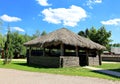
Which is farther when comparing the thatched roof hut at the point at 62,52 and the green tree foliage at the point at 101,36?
the green tree foliage at the point at 101,36

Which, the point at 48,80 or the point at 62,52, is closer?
the point at 48,80

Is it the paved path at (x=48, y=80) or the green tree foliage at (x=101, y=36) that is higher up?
the green tree foliage at (x=101, y=36)

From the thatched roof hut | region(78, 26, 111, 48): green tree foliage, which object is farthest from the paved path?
region(78, 26, 111, 48): green tree foliage

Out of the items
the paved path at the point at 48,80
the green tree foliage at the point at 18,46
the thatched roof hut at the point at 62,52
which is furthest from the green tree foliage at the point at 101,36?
the paved path at the point at 48,80

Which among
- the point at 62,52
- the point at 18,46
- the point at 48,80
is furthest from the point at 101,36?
the point at 48,80

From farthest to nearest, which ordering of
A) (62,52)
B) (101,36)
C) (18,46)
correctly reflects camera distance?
(18,46) → (101,36) → (62,52)

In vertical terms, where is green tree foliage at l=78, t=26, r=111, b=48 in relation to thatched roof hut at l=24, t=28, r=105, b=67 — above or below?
above

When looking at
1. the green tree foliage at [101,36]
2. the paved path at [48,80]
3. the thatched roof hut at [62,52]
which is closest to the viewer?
the paved path at [48,80]

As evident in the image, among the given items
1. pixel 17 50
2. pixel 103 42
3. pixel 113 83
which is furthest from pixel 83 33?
pixel 113 83

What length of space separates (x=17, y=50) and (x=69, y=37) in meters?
33.6

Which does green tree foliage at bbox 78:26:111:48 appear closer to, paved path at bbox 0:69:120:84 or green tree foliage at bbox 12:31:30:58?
green tree foliage at bbox 12:31:30:58

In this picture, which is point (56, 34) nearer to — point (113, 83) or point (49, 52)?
point (49, 52)

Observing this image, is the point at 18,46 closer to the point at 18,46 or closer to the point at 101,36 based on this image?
the point at 18,46

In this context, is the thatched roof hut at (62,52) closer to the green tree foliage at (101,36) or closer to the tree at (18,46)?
the green tree foliage at (101,36)
